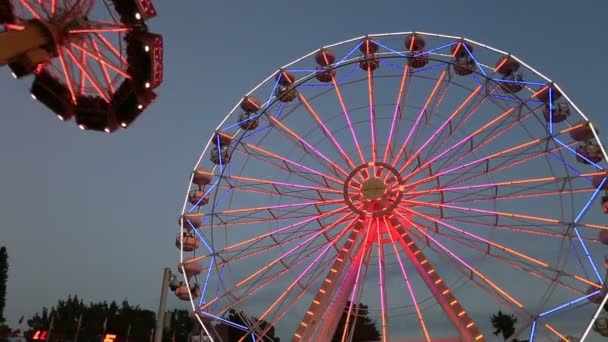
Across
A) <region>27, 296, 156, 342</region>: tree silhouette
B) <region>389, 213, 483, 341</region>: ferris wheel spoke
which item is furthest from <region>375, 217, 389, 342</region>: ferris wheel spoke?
<region>27, 296, 156, 342</region>: tree silhouette

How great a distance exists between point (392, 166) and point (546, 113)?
5.74m

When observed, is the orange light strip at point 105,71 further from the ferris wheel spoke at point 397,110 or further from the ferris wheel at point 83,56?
the ferris wheel spoke at point 397,110

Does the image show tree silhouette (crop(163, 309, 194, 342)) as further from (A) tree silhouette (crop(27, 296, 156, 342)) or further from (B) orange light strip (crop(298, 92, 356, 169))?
(B) orange light strip (crop(298, 92, 356, 169))

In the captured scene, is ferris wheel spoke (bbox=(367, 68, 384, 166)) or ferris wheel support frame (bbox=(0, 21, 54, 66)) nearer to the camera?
ferris wheel support frame (bbox=(0, 21, 54, 66))

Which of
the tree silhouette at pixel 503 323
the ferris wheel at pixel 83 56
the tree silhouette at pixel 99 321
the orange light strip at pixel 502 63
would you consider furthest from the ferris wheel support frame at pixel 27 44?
the tree silhouette at pixel 503 323

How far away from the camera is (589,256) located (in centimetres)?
1769

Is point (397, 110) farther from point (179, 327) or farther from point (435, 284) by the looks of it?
point (179, 327)

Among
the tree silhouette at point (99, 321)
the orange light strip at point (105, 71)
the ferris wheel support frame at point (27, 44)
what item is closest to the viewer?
the ferris wheel support frame at point (27, 44)

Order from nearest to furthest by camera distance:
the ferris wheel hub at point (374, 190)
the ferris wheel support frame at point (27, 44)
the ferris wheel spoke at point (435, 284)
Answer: the ferris wheel support frame at point (27, 44)
the ferris wheel spoke at point (435, 284)
the ferris wheel hub at point (374, 190)

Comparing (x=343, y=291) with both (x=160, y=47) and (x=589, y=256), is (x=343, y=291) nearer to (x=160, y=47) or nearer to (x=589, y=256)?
(x=589, y=256)

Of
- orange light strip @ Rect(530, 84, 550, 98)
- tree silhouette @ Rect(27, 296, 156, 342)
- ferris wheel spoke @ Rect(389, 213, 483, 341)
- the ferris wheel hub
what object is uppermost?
tree silhouette @ Rect(27, 296, 156, 342)

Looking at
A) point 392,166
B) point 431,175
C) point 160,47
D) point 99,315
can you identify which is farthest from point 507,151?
point 99,315

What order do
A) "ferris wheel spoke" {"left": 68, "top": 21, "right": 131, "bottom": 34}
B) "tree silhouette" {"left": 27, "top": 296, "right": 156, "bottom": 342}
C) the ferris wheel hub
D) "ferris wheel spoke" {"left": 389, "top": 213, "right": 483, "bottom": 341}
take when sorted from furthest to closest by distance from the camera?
1. "tree silhouette" {"left": 27, "top": 296, "right": 156, "bottom": 342}
2. the ferris wheel hub
3. "ferris wheel spoke" {"left": 389, "top": 213, "right": 483, "bottom": 341}
4. "ferris wheel spoke" {"left": 68, "top": 21, "right": 131, "bottom": 34}

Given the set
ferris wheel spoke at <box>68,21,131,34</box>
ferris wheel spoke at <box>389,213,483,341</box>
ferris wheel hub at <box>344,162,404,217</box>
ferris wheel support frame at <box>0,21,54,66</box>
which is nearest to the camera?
ferris wheel support frame at <box>0,21,54,66</box>
